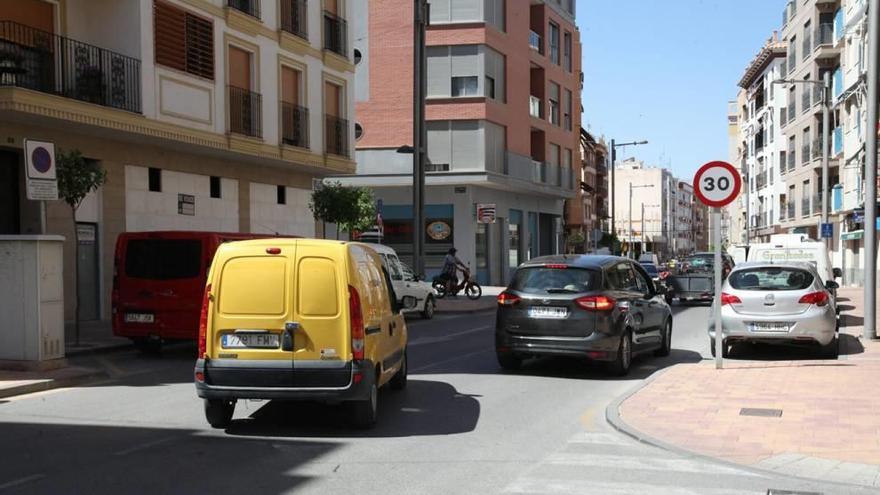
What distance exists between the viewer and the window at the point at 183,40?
20750mm

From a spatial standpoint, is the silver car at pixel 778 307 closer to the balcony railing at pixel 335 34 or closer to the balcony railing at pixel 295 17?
the balcony railing at pixel 295 17

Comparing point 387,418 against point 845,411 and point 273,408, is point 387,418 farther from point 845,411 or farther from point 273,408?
point 845,411

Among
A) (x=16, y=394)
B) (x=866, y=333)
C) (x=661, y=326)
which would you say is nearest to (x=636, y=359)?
(x=661, y=326)

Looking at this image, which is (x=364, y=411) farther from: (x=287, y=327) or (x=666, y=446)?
(x=666, y=446)

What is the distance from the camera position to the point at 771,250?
2334cm

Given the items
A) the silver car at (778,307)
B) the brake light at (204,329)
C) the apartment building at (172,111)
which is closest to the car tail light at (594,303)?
the silver car at (778,307)

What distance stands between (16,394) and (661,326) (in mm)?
9537

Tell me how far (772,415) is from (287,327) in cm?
496

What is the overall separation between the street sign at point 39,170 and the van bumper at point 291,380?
642 centimetres

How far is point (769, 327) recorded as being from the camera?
540 inches

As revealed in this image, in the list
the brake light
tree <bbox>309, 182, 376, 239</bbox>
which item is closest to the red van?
the brake light

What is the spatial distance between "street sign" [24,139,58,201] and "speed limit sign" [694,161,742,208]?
372 inches

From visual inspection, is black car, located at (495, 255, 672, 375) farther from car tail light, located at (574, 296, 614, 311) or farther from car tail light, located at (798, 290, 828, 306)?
car tail light, located at (798, 290, 828, 306)

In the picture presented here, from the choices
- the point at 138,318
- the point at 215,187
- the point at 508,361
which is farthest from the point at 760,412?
the point at 215,187
